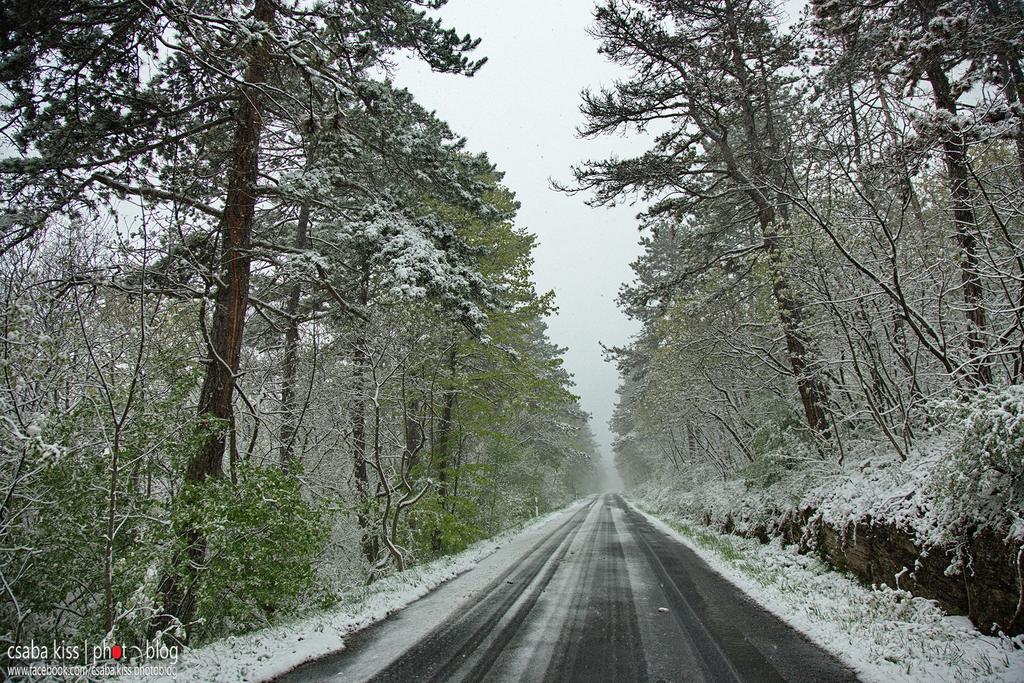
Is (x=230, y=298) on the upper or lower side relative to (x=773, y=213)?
lower

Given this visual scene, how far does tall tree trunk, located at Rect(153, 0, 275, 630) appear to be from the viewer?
6930 millimetres

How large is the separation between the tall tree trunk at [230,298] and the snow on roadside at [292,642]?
1.80 meters

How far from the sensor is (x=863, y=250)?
29.2 ft

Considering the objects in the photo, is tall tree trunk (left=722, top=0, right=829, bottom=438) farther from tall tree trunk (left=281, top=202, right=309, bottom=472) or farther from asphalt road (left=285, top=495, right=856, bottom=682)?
tall tree trunk (left=281, top=202, right=309, bottom=472)

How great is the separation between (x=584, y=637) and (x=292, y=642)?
328 centimetres

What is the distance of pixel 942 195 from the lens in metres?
8.49

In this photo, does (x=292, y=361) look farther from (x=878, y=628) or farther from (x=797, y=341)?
(x=797, y=341)

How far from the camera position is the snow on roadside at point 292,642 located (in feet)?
14.8

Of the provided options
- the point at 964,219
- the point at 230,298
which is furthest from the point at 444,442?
the point at 964,219

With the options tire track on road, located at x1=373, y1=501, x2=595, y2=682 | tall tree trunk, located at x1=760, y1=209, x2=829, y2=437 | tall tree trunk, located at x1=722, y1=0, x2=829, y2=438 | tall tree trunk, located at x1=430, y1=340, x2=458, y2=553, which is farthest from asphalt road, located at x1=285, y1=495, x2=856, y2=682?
tall tree trunk, located at x1=430, y1=340, x2=458, y2=553

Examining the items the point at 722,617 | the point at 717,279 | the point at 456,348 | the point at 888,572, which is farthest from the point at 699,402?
the point at 722,617

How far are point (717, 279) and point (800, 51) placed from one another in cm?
578

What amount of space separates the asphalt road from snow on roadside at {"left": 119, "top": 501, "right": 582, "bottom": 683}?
253 millimetres

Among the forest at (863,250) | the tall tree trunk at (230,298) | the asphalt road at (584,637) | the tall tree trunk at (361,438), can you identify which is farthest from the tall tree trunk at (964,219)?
the tall tree trunk at (361,438)
